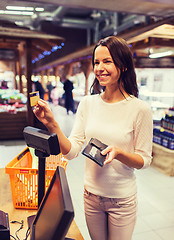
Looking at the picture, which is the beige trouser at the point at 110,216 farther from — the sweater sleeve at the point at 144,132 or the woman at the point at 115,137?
the sweater sleeve at the point at 144,132

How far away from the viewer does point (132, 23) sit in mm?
7742

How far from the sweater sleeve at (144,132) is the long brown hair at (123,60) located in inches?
6.0

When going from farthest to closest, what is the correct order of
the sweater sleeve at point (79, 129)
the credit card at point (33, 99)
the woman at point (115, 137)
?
1. the sweater sleeve at point (79, 129)
2. the woman at point (115, 137)
3. the credit card at point (33, 99)

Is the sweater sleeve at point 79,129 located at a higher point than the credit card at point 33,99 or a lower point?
lower

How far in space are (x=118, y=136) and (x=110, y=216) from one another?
44 cm

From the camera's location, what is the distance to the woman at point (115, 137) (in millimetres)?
1178

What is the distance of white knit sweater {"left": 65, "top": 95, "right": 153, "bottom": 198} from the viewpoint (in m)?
1.20

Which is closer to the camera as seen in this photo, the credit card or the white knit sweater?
the credit card

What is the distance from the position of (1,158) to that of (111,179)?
401cm

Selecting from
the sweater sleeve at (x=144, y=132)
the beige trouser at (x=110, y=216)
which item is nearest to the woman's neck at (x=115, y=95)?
the sweater sleeve at (x=144, y=132)

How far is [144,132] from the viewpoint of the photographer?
1190 millimetres

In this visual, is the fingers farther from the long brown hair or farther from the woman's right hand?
the long brown hair

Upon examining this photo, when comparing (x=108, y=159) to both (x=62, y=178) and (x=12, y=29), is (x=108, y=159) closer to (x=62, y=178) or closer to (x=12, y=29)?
(x=62, y=178)

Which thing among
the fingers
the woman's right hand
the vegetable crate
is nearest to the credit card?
the woman's right hand
